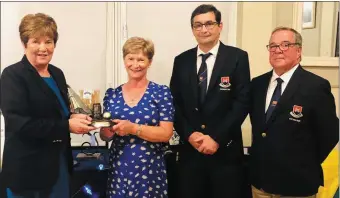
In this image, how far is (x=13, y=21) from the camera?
215 cm

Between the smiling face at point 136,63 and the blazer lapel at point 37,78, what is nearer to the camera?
the blazer lapel at point 37,78

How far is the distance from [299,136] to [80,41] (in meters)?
1.55

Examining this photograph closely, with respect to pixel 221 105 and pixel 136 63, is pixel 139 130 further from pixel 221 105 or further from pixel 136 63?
pixel 221 105

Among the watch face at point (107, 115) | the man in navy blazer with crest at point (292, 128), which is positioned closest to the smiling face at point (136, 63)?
the watch face at point (107, 115)

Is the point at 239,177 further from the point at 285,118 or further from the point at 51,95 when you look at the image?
the point at 51,95

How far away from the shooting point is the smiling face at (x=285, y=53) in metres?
1.76

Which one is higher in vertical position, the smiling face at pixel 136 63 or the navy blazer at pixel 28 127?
the smiling face at pixel 136 63

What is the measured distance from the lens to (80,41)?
95.3 inches

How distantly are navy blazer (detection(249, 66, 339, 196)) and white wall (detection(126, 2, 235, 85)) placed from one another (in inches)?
39.6

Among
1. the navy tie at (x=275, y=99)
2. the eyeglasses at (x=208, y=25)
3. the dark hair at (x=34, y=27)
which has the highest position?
the eyeglasses at (x=208, y=25)

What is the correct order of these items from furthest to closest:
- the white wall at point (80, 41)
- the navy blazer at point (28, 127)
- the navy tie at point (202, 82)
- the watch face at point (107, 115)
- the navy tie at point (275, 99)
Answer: the white wall at point (80, 41) → the navy tie at point (202, 82) → the navy tie at point (275, 99) → the watch face at point (107, 115) → the navy blazer at point (28, 127)

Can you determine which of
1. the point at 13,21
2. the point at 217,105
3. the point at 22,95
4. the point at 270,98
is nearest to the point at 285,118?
the point at 270,98

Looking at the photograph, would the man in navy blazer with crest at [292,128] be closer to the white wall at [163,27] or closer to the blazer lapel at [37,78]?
the white wall at [163,27]

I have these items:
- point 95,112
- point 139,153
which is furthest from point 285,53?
point 95,112
